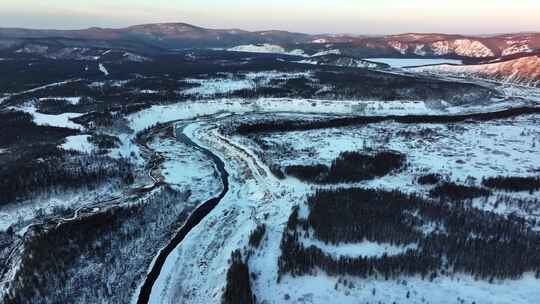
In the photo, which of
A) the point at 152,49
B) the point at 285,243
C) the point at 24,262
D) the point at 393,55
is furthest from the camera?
the point at 152,49

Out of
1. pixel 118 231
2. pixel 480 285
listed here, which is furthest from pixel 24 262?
pixel 480 285

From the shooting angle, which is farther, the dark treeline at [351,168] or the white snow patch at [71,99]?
the white snow patch at [71,99]

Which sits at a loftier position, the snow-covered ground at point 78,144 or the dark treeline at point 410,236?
the snow-covered ground at point 78,144

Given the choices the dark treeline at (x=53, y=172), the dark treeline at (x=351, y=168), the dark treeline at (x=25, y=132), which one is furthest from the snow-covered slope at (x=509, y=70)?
the dark treeline at (x=25, y=132)

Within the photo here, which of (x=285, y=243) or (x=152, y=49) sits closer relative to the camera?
(x=285, y=243)

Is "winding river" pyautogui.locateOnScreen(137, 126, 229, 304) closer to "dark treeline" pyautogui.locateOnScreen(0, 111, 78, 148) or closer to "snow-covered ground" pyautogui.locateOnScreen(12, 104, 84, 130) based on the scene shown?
"dark treeline" pyautogui.locateOnScreen(0, 111, 78, 148)

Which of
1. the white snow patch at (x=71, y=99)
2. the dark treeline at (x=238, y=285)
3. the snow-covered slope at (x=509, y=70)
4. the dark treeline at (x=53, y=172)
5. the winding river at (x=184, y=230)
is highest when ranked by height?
the snow-covered slope at (x=509, y=70)

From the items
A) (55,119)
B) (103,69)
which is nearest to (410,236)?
(55,119)

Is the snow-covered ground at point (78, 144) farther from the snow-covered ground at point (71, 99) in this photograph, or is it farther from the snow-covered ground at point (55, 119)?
the snow-covered ground at point (71, 99)

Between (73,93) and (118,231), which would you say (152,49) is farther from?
(118,231)
